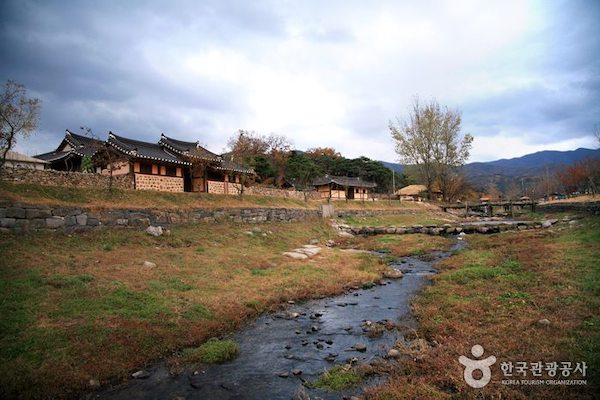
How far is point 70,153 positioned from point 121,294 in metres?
33.9

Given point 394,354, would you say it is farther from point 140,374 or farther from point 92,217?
point 92,217

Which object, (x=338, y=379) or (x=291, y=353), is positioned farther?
(x=291, y=353)

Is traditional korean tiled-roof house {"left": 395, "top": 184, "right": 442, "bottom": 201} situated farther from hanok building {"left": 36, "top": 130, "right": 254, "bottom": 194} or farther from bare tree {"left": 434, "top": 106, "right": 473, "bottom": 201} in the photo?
hanok building {"left": 36, "top": 130, "right": 254, "bottom": 194}

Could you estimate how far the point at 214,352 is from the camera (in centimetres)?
839

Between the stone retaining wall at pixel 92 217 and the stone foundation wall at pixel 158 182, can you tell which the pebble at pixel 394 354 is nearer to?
the stone retaining wall at pixel 92 217

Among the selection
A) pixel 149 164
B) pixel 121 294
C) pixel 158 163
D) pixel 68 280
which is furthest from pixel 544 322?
pixel 158 163

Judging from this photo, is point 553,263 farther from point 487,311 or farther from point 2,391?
point 2,391

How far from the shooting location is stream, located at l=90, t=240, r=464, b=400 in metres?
6.88

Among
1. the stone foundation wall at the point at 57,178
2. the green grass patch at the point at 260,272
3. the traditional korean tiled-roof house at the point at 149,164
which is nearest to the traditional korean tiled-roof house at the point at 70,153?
the traditional korean tiled-roof house at the point at 149,164

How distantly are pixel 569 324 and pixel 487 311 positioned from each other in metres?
2.19

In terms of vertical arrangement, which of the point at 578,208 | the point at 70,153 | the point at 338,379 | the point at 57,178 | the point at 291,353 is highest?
the point at 70,153

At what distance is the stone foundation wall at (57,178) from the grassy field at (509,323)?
25.4 metres

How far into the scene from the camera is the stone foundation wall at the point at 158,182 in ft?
111

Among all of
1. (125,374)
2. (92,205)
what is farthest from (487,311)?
(92,205)
